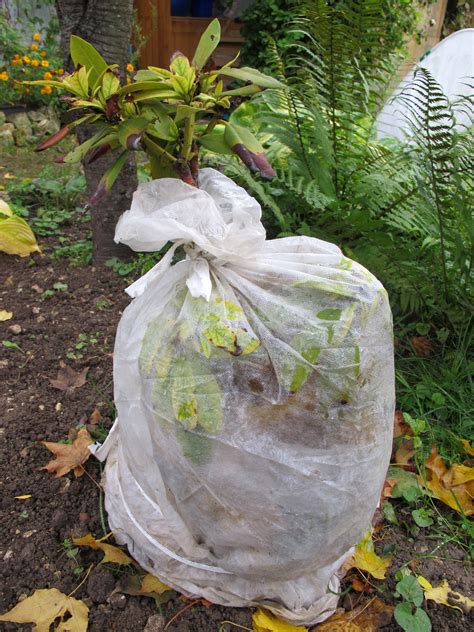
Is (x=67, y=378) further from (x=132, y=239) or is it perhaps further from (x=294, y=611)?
(x=294, y=611)

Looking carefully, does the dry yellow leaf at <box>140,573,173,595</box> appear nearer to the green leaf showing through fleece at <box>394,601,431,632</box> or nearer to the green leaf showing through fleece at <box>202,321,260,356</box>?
the green leaf showing through fleece at <box>394,601,431,632</box>

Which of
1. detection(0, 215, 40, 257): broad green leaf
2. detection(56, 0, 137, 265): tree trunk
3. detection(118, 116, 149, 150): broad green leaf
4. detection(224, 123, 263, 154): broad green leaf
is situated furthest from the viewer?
detection(0, 215, 40, 257): broad green leaf

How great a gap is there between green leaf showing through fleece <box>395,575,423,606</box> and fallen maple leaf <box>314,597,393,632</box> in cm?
6

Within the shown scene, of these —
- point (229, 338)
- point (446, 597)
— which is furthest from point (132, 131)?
point (446, 597)

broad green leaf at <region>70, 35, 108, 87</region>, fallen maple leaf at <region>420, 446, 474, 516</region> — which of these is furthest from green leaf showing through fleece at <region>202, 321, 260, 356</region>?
fallen maple leaf at <region>420, 446, 474, 516</region>

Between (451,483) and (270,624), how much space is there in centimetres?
73

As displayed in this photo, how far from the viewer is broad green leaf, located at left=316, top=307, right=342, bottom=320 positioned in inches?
44.4

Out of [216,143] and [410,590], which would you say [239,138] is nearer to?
[216,143]

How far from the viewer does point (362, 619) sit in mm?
1314

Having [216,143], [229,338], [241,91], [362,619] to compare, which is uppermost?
[241,91]

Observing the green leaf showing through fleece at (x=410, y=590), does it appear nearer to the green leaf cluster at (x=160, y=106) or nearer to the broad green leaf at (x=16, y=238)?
the green leaf cluster at (x=160, y=106)

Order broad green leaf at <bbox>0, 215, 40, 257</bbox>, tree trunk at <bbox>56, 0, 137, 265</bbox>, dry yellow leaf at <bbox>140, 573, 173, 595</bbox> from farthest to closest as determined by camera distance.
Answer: broad green leaf at <bbox>0, 215, 40, 257</bbox>, tree trunk at <bbox>56, 0, 137, 265</bbox>, dry yellow leaf at <bbox>140, 573, 173, 595</bbox>

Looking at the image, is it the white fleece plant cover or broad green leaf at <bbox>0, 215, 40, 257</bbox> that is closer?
the white fleece plant cover

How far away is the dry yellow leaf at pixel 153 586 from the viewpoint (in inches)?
52.2
